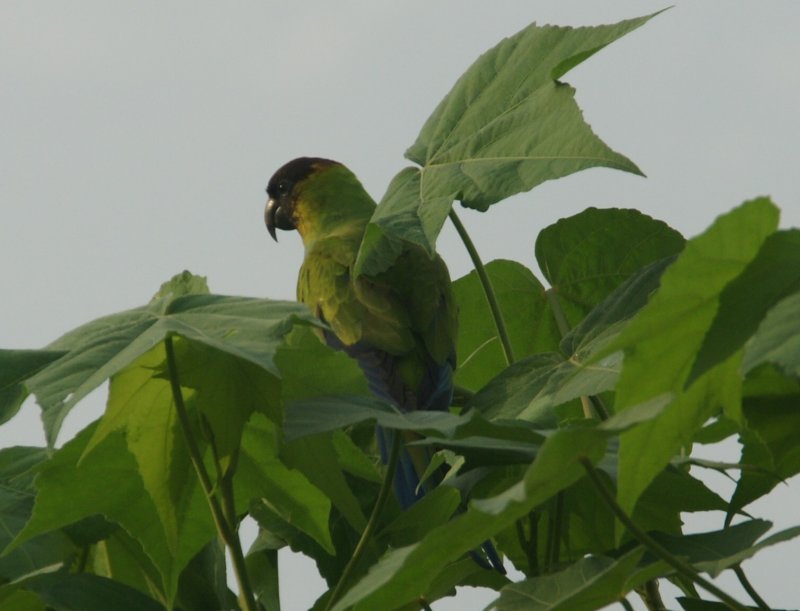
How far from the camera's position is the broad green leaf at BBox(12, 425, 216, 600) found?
1072mm

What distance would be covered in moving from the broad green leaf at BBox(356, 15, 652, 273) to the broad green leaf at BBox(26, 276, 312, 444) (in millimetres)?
307

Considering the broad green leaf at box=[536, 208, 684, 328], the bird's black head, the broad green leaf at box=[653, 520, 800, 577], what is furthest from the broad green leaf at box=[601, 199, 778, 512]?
the bird's black head

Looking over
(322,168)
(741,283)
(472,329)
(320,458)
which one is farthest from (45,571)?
(322,168)

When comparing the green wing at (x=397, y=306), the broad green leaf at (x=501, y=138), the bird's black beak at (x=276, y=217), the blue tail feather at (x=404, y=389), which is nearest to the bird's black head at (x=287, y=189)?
the bird's black beak at (x=276, y=217)

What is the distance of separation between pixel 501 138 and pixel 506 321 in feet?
1.78

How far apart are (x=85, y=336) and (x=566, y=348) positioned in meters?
0.60

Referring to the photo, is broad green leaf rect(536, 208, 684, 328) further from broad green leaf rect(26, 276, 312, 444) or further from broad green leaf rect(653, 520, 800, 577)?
broad green leaf rect(26, 276, 312, 444)

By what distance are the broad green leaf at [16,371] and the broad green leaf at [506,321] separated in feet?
3.27

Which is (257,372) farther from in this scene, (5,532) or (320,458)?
(5,532)

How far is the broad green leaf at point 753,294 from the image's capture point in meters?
0.71

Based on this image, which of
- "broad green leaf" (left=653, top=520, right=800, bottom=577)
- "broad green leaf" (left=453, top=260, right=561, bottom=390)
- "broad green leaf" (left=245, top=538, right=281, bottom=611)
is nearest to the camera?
"broad green leaf" (left=653, top=520, right=800, bottom=577)

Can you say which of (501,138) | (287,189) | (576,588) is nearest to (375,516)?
(576,588)

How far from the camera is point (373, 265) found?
183 centimetres

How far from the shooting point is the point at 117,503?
1.13m
